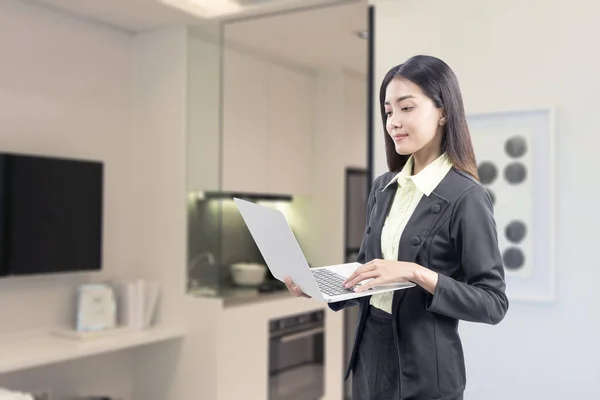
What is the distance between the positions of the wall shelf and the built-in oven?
77cm

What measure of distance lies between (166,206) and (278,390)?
141cm

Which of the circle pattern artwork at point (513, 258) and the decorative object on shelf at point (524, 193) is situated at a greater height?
the decorative object on shelf at point (524, 193)

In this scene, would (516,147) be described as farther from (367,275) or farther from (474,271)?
(367,275)

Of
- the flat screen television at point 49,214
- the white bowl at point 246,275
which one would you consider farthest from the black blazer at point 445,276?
the white bowl at point 246,275

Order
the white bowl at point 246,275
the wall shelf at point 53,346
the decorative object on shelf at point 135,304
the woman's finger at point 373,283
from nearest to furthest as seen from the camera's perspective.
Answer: the woman's finger at point 373,283 < the wall shelf at point 53,346 < the decorative object on shelf at point 135,304 < the white bowl at point 246,275

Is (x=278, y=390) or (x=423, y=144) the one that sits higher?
(x=423, y=144)

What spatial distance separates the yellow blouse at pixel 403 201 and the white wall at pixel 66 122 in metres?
2.53

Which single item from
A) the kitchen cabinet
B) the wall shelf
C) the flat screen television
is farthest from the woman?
the kitchen cabinet

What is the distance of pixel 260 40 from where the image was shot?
4.12 m

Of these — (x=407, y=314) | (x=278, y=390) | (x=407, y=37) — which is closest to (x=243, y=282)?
(x=278, y=390)

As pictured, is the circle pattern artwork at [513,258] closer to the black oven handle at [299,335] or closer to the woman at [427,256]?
the woman at [427,256]

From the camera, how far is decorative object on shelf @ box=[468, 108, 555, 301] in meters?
2.66

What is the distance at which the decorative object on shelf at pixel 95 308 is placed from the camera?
11.6ft

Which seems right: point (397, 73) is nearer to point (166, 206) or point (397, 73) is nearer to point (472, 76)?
point (472, 76)
